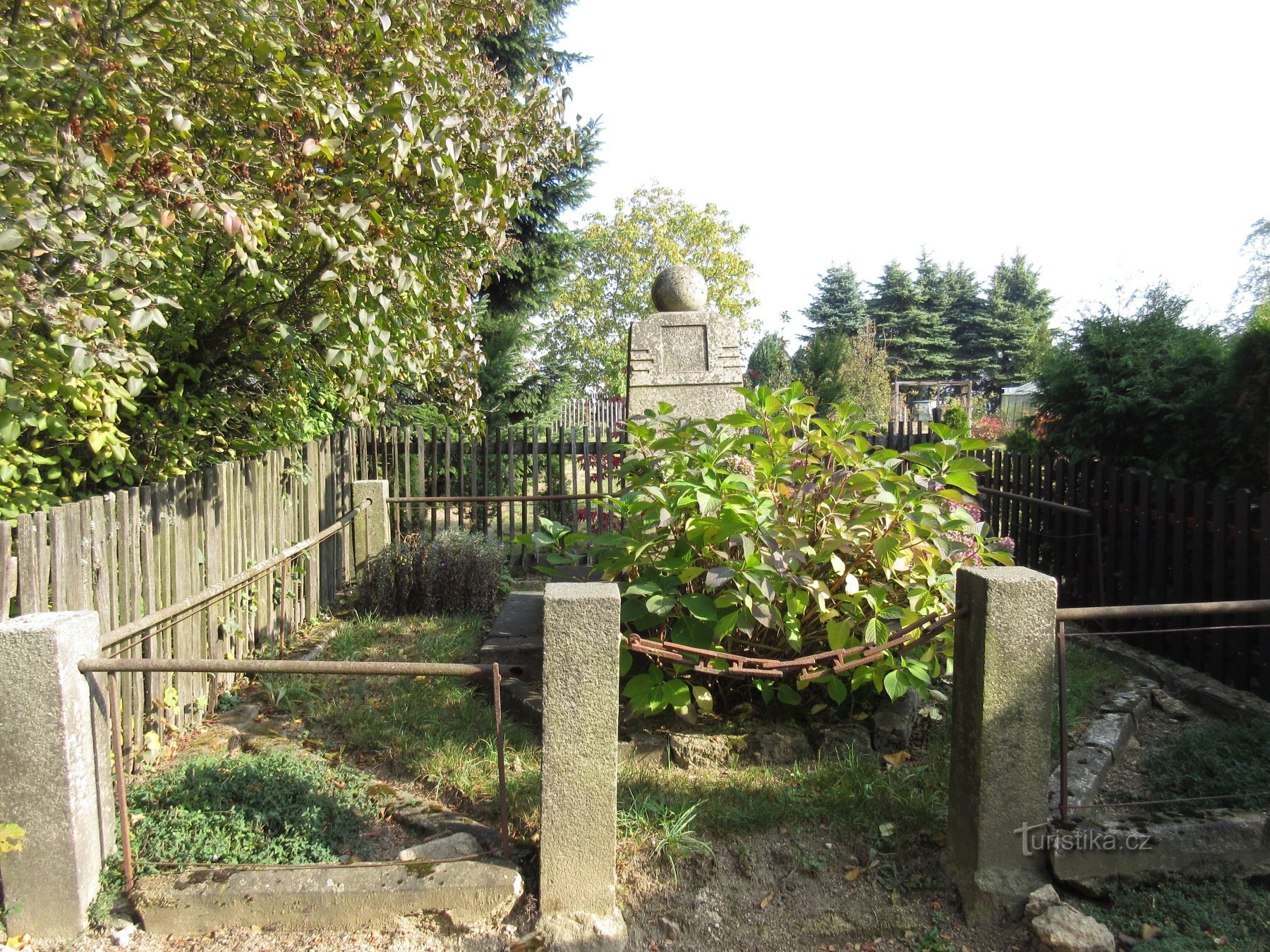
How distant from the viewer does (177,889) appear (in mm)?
2521

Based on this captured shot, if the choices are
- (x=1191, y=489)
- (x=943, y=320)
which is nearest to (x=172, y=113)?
(x=1191, y=489)

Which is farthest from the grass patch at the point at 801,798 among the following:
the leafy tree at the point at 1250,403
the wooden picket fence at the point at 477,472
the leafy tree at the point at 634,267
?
Answer: the leafy tree at the point at 634,267

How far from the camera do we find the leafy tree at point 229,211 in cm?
285

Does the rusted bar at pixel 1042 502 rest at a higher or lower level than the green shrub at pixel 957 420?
lower

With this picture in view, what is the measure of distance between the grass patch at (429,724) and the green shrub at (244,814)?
0.41 metres

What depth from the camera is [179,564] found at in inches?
157

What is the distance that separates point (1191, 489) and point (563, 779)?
4.60 metres

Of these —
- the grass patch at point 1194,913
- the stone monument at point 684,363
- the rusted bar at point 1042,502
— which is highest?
the stone monument at point 684,363

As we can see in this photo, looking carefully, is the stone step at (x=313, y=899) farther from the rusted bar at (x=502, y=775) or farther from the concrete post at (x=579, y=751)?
the concrete post at (x=579, y=751)

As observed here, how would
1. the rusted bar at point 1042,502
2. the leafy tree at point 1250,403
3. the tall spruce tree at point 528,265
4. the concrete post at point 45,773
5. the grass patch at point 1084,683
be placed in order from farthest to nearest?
the tall spruce tree at point 528,265, the rusted bar at point 1042,502, the leafy tree at point 1250,403, the grass patch at point 1084,683, the concrete post at point 45,773

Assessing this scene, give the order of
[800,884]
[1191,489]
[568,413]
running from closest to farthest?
[800,884]
[1191,489]
[568,413]

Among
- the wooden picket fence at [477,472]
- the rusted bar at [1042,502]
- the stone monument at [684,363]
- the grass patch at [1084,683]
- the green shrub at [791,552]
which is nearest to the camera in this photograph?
the green shrub at [791,552]

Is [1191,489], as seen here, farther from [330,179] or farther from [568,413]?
[568,413]

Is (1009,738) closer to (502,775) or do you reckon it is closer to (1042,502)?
(502,775)
